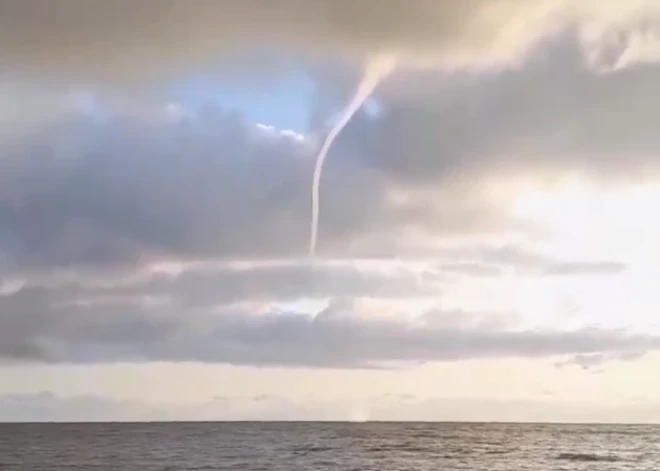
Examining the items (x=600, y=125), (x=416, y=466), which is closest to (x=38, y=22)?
(x=600, y=125)

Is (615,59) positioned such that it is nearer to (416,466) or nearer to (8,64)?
(8,64)

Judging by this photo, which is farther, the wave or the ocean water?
the wave

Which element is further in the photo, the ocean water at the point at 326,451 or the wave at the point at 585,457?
the wave at the point at 585,457
